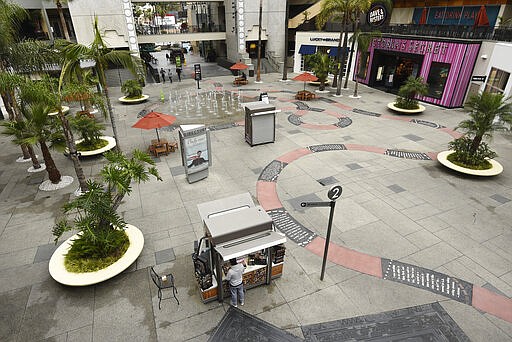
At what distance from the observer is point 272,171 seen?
1378 cm

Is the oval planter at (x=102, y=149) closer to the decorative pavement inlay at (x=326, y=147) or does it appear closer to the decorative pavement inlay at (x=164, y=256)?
the decorative pavement inlay at (x=164, y=256)

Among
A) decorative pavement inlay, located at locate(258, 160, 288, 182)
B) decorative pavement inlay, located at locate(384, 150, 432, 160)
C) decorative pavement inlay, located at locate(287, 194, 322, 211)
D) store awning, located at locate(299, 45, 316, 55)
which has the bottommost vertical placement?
decorative pavement inlay, located at locate(287, 194, 322, 211)

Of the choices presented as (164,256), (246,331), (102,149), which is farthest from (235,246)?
(102,149)

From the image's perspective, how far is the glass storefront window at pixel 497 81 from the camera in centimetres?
1942

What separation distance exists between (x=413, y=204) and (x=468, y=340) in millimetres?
5519

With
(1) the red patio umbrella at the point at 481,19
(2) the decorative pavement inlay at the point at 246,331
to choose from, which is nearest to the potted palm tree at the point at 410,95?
(1) the red patio umbrella at the point at 481,19

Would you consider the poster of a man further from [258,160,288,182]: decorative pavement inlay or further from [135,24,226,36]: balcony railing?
[135,24,226,36]: balcony railing

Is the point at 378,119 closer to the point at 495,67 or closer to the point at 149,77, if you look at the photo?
the point at 495,67

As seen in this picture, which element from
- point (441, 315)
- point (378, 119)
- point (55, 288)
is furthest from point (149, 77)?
point (441, 315)

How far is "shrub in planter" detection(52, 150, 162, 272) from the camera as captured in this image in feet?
24.7

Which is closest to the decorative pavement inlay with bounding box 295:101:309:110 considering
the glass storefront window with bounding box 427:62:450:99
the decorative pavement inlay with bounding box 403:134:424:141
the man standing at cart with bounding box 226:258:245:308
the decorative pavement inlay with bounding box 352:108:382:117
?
the decorative pavement inlay with bounding box 352:108:382:117

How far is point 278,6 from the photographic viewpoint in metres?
37.5

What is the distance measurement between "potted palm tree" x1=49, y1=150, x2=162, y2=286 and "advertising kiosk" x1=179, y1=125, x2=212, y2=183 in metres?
3.68

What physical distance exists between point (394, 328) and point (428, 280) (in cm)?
200
